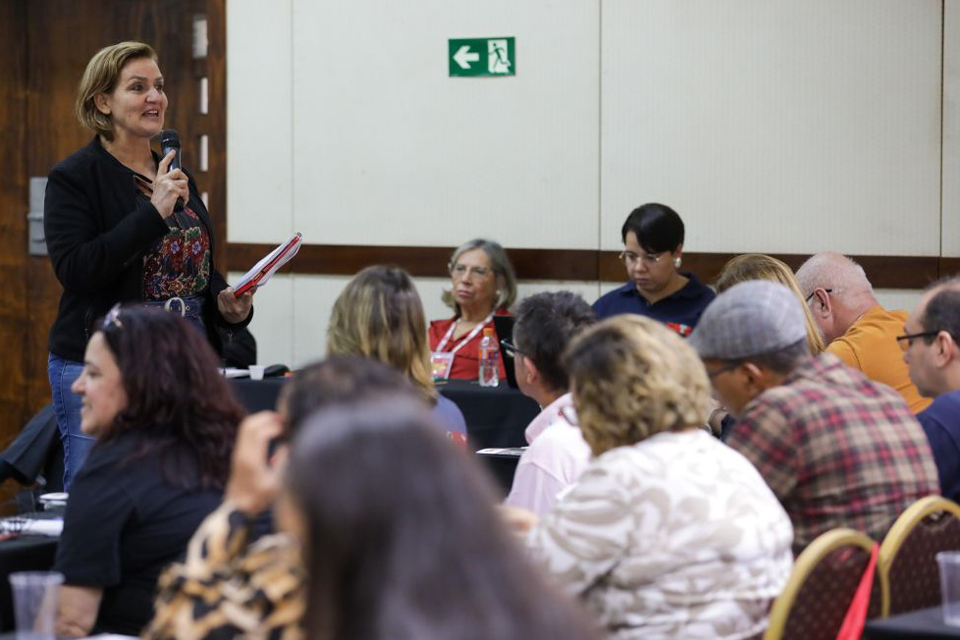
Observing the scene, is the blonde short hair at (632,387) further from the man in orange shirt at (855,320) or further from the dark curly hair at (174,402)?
the man in orange shirt at (855,320)

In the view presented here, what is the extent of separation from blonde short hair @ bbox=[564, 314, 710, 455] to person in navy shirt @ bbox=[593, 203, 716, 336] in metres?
3.47

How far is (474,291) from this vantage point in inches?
234

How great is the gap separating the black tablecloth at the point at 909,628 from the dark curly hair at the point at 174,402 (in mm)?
1126

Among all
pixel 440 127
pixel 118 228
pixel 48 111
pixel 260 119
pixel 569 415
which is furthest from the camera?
pixel 48 111

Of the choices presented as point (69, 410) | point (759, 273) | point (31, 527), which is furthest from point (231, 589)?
point (759, 273)

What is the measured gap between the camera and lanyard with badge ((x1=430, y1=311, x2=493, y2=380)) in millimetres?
5711

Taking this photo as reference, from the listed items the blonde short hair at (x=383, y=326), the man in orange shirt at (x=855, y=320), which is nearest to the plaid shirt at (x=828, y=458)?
the blonde short hair at (x=383, y=326)

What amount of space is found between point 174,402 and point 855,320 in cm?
247

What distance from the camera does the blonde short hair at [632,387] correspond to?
2.07m

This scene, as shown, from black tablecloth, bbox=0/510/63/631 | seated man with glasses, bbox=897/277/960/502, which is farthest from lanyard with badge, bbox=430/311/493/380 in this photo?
black tablecloth, bbox=0/510/63/631

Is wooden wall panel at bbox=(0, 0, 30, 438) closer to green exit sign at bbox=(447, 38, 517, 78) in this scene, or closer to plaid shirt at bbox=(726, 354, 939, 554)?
green exit sign at bbox=(447, 38, 517, 78)

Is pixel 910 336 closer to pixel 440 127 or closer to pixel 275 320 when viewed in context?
pixel 440 127

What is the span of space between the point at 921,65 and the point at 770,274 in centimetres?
241

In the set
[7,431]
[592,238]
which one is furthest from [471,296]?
[7,431]
